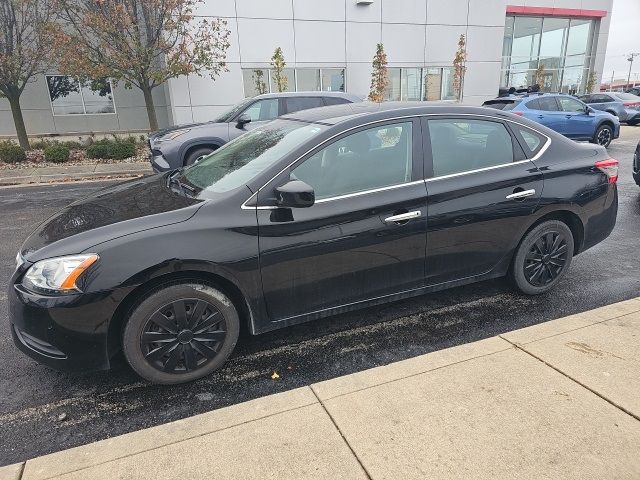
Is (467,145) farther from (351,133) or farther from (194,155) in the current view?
(194,155)

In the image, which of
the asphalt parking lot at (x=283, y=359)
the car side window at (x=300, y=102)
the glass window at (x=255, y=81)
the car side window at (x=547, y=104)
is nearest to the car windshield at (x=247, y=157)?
the asphalt parking lot at (x=283, y=359)

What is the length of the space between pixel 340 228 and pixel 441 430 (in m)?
1.38

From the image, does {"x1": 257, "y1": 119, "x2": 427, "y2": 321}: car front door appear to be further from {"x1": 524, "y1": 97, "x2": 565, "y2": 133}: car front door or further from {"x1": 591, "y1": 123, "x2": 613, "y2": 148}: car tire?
{"x1": 591, "y1": 123, "x2": 613, "y2": 148}: car tire

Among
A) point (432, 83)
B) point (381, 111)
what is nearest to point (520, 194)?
point (381, 111)

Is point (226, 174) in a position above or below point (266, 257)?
above

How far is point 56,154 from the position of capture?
12.1 meters

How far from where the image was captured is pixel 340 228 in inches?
126

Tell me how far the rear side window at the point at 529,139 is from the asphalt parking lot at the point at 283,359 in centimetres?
124

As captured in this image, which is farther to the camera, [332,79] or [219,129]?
[332,79]

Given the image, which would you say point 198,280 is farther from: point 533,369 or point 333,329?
point 533,369

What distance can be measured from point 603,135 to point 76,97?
17743 mm

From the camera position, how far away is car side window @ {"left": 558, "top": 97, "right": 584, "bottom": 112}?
45.2 feet

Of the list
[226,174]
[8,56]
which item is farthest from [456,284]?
[8,56]

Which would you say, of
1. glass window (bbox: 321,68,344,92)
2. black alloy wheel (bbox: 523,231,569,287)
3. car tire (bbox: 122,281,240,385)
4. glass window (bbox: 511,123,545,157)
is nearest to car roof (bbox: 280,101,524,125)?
glass window (bbox: 511,123,545,157)
